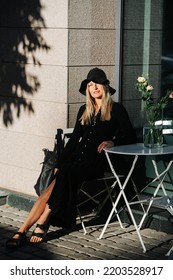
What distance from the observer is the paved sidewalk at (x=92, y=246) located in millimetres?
8516

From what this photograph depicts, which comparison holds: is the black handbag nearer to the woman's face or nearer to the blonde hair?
the blonde hair

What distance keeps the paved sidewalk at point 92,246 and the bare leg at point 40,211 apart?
0.22 metres

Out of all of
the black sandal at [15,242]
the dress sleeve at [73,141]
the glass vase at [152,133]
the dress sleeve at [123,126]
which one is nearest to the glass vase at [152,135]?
the glass vase at [152,133]

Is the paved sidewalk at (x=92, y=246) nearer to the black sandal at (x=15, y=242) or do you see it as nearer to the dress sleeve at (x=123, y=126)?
the black sandal at (x=15, y=242)

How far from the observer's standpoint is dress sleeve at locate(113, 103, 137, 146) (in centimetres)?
910

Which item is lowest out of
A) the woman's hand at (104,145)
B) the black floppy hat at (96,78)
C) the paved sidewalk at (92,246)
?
the paved sidewalk at (92,246)

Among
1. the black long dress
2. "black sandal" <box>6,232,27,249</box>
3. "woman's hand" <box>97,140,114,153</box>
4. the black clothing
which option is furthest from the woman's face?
"black sandal" <box>6,232,27,249</box>

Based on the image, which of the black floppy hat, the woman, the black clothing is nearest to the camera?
the woman

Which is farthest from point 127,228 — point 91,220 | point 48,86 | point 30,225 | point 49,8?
point 49,8

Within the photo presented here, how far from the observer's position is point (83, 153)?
919 cm

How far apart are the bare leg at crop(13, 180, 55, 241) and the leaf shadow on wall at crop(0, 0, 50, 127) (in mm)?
1655

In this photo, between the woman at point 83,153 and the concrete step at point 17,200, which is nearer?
the woman at point 83,153
